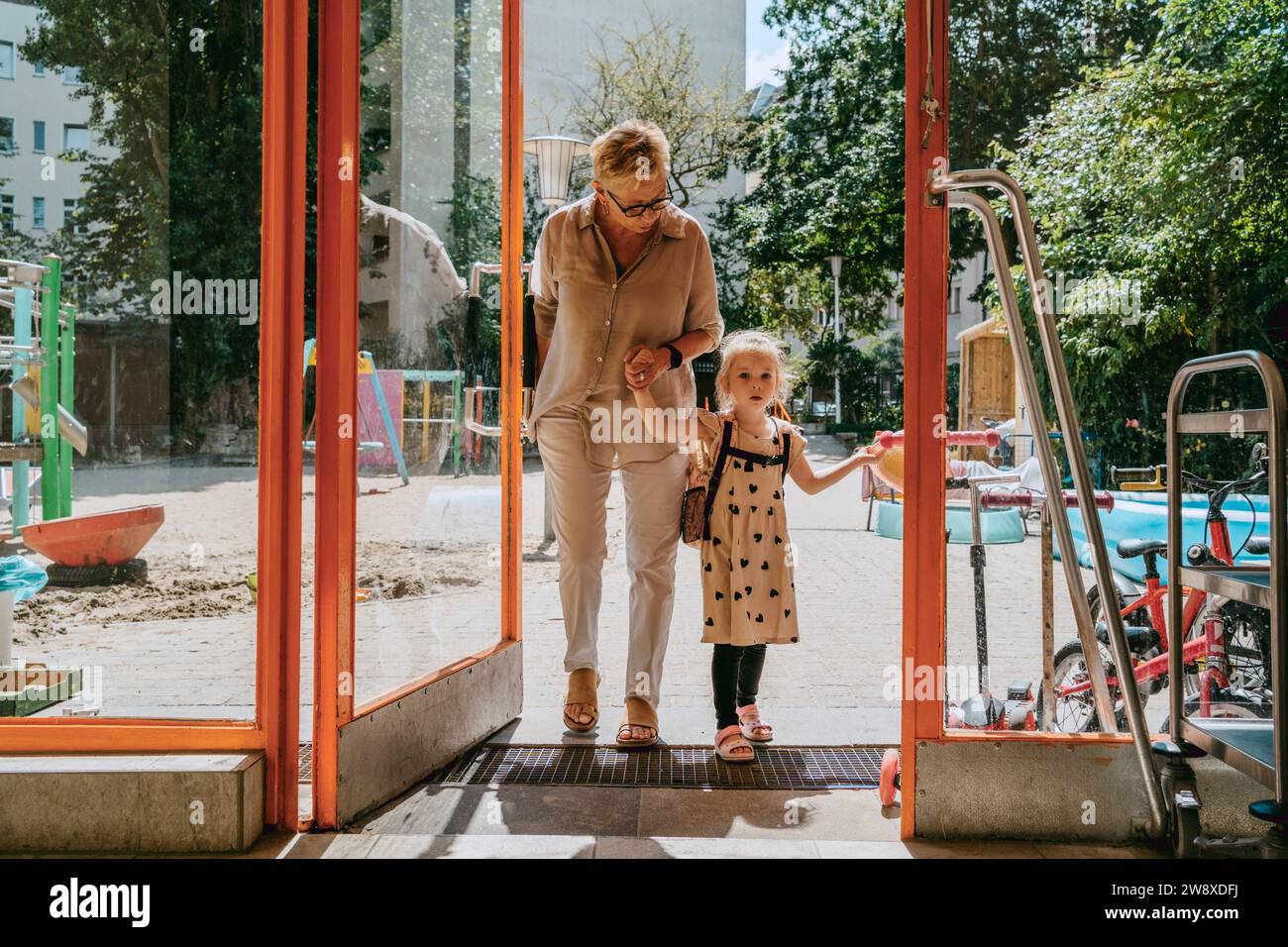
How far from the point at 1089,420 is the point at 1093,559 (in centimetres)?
49

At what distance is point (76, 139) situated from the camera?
2.72m

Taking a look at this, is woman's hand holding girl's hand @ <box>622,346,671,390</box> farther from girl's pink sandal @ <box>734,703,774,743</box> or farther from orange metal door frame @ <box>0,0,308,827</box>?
girl's pink sandal @ <box>734,703,774,743</box>

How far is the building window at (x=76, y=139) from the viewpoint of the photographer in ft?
8.90

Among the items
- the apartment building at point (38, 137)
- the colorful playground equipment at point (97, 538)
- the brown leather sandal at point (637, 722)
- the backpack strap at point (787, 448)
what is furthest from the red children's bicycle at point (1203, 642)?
the apartment building at point (38, 137)

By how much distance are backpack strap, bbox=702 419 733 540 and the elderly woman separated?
0.39ft

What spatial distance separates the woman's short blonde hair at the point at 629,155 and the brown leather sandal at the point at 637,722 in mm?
1657

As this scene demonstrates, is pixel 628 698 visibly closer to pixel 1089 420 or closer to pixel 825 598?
pixel 1089 420

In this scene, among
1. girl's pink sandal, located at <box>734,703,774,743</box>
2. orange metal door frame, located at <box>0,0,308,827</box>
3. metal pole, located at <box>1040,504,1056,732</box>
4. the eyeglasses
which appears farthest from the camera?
girl's pink sandal, located at <box>734,703,774,743</box>

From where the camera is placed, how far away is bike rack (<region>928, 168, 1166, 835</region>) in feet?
8.11

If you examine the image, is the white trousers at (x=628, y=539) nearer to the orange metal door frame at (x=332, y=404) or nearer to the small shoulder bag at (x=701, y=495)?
the small shoulder bag at (x=701, y=495)

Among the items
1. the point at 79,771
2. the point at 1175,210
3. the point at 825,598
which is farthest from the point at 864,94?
the point at 79,771

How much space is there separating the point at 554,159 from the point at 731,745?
17.8 ft

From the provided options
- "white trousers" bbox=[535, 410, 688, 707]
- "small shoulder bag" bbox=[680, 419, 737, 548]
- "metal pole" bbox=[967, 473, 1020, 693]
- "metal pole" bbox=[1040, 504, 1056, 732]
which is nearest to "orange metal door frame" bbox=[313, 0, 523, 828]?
"white trousers" bbox=[535, 410, 688, 707]
